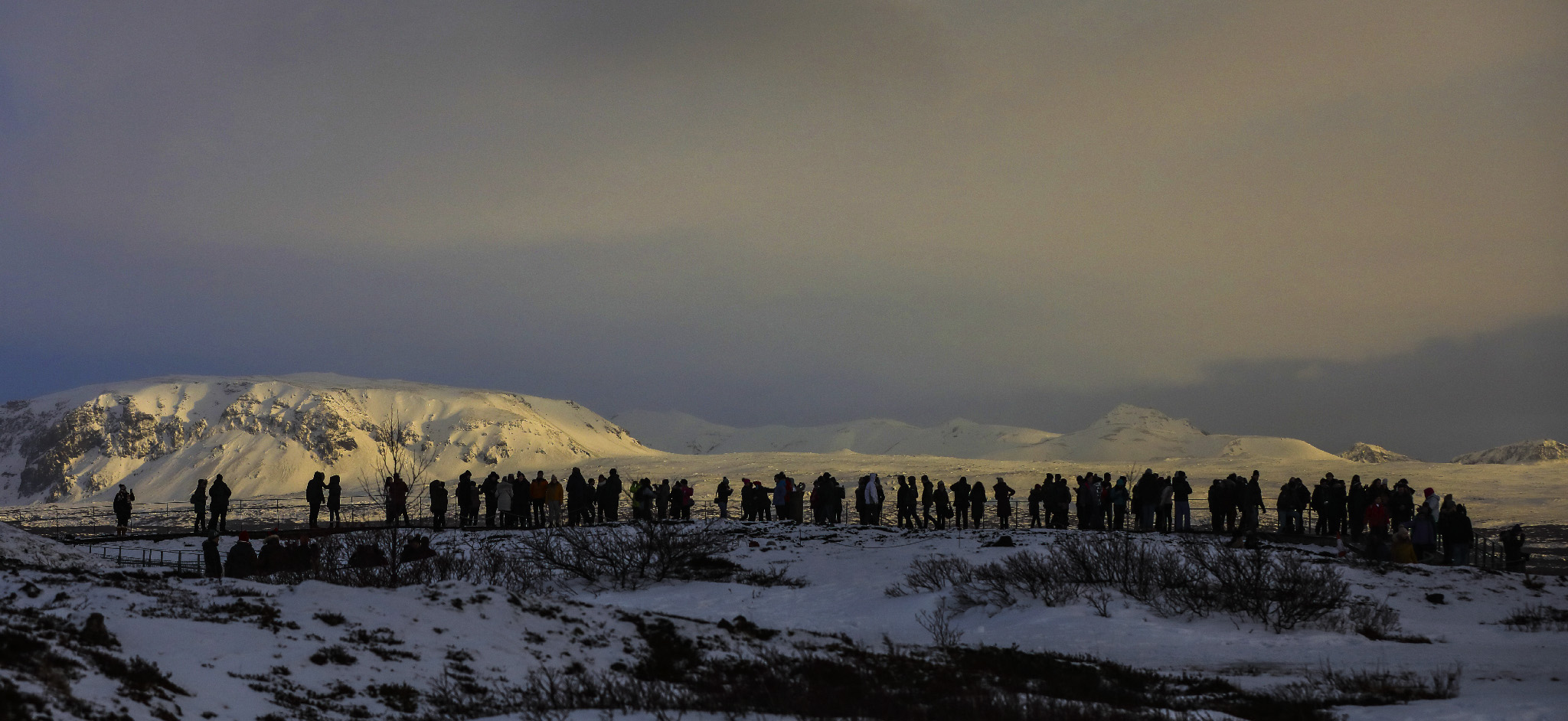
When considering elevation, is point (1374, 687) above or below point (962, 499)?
below

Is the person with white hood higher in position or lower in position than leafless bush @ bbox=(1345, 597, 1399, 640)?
higher

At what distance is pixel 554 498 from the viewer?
29.4 meters

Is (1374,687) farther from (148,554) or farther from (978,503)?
(148,554)

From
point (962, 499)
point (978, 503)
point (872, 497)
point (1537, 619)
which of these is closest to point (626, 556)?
point (872, 497)

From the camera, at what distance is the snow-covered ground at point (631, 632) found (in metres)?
9.56

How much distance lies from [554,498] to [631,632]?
55.8 ft

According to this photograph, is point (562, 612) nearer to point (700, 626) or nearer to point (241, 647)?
point (700, 626)

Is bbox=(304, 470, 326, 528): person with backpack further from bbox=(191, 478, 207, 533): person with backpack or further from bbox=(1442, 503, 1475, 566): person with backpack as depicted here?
bbox=(1442, 503, 1475, 566): person with backpack

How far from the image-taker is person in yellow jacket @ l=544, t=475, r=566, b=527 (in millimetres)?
29016

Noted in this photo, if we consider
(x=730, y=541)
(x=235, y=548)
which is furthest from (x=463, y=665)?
(x=730, y=541)

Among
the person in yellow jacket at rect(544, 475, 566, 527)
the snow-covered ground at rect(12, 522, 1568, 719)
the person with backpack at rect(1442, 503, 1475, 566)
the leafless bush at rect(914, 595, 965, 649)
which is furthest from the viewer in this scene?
the person in yellow jacket at rect(544, 475, 566, 527)

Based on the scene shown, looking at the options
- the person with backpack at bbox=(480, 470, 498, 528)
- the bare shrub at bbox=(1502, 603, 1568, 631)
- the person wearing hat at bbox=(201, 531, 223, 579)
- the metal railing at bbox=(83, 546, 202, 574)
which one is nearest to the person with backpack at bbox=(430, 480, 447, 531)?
the person with backpack at bbox=(480, 470, 498, 528)

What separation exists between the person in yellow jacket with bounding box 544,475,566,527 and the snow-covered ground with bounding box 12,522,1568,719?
7.67 metres

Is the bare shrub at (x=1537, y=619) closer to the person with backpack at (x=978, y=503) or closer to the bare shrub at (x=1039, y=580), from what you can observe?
the bare shrub at (x=1039, y=580)
